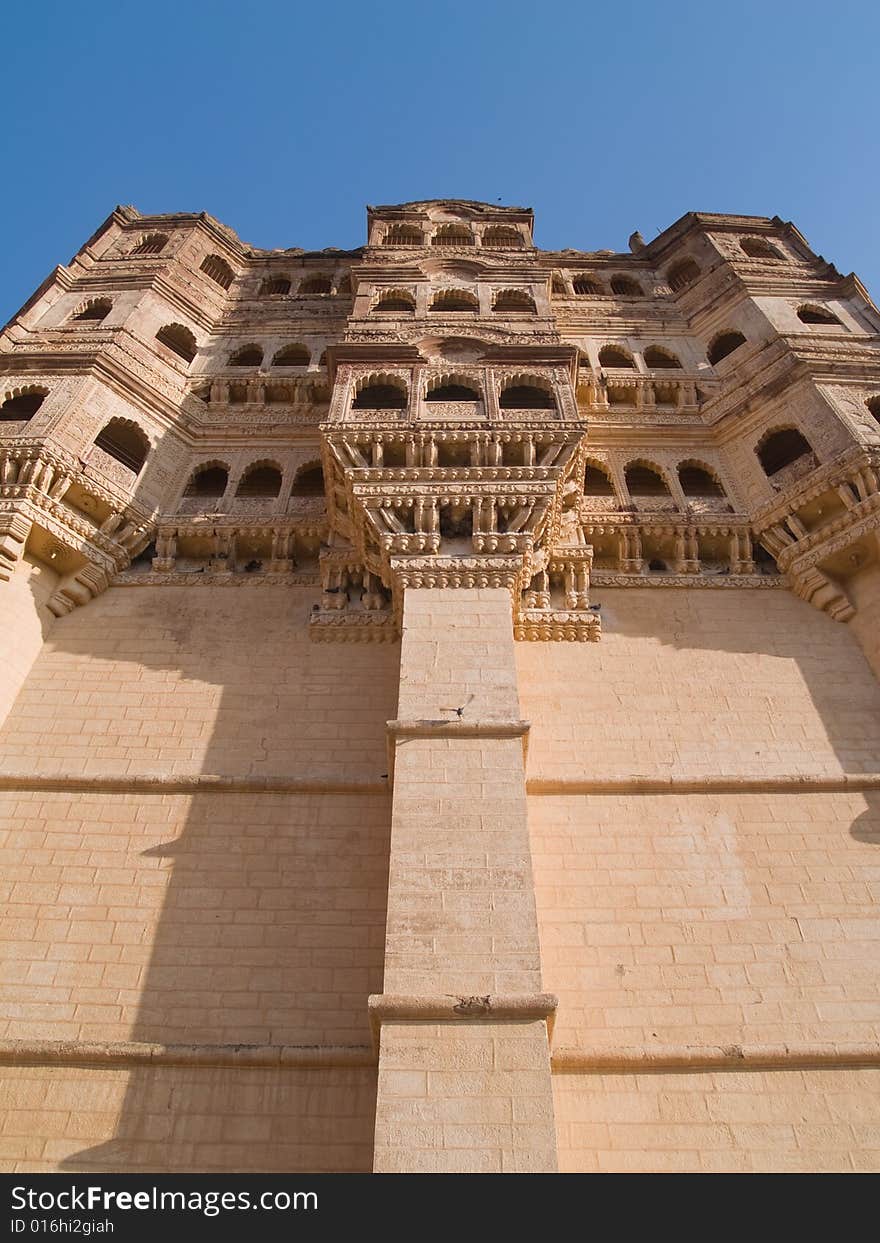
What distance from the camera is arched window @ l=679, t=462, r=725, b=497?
13.4 metres

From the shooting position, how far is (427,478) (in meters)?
10.9

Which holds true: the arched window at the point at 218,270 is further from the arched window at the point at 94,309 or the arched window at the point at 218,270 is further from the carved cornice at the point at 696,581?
the carved cornice at the point at 696,581

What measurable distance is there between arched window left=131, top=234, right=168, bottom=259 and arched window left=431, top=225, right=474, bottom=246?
5.37 m

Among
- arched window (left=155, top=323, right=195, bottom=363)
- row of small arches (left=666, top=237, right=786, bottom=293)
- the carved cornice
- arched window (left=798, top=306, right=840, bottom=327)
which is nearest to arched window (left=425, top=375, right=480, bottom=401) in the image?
the carved cornice

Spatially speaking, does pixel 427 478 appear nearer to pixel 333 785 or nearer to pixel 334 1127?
pixel 333 785

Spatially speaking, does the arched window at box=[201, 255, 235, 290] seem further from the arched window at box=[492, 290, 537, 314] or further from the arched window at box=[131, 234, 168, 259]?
the arched window at box=[492, 290, 537, 314]

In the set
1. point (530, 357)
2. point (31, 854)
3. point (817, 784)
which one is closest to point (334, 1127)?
point (31, 854)

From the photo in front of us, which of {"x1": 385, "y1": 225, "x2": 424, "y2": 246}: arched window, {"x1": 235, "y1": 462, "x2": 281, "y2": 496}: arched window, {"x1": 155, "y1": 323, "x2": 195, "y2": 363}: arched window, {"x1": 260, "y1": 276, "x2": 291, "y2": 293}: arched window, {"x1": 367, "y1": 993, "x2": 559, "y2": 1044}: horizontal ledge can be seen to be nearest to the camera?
{"x1": 367, "y1": 993, "x2": 559, "y2": 1044}: horizontal ledge

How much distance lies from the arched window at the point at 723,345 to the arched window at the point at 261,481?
777cm

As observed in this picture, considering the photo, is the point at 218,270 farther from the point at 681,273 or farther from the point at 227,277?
the point at 681,273

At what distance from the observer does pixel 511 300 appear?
611 inches

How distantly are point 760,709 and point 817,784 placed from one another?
1.16 metres

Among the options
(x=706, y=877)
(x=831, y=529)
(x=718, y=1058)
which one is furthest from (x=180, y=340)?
(x=718, y=1058)

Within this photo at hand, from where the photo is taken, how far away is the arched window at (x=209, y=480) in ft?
43.8
